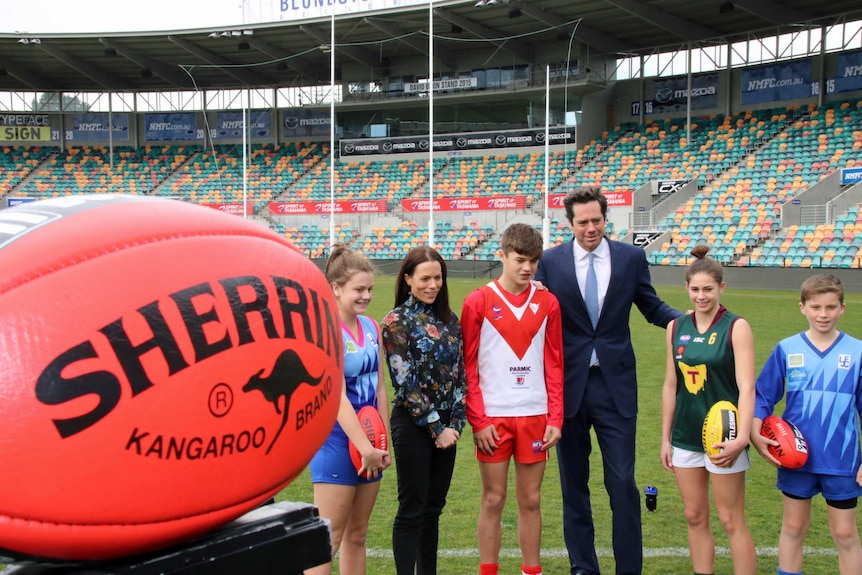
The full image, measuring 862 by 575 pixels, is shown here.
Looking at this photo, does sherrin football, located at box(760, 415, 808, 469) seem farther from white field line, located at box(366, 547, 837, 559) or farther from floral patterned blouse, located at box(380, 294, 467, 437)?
floral patterned blouse, located at box(380, 294, 467, 437)

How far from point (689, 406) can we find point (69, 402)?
9.88 feet

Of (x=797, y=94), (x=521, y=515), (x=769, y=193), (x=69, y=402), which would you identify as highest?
(x=797, y=94)

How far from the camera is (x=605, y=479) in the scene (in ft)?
13.2

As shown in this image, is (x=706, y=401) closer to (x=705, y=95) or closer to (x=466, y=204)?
(x=466, y=204)

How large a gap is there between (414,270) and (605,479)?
4.76 ft

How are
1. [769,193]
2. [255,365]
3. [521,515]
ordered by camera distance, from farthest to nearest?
1. [769,193]
2. [521,515]
3. [255,365]

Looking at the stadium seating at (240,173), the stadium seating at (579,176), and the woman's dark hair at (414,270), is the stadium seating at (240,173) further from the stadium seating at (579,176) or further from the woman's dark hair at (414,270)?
the woman's dark hair at (414,270)

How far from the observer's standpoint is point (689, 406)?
149 inches

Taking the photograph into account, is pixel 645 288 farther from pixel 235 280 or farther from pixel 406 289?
pixel 235 280

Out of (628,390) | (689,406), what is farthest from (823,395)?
(628,390)

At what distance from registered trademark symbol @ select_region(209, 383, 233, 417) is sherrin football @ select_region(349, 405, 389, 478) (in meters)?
1.62

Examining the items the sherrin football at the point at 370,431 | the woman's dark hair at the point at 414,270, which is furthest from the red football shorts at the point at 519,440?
the sherrin football at the point at 370,431

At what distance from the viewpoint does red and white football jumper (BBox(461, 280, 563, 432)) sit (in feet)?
12.5

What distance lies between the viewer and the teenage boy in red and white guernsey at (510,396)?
3.80 metres
